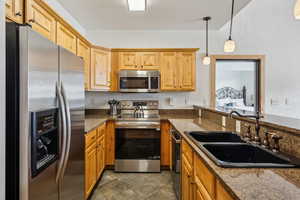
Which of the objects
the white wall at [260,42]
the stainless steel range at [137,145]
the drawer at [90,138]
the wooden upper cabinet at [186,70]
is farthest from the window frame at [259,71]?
the drawer at [90,138]

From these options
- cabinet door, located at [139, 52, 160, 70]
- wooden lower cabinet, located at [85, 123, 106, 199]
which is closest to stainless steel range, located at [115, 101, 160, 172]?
wooden lower cabinet, located at [85, 123, 106, 199]

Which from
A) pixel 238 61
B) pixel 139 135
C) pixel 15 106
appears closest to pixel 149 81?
pixel 139 135

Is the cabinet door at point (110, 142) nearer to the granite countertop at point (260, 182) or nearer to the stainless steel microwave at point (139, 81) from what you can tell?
the stainless steel microwave at point (139, 81)

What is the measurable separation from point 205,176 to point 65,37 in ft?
7.21

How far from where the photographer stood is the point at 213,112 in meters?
2.97

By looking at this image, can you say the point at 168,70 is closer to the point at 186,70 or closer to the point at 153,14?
the point at 186,70

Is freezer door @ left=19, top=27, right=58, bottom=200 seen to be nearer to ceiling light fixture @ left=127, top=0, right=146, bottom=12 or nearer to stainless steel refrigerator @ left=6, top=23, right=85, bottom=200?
stainless steel refrigerator @ left=6, top=23, right=85, bottom=200

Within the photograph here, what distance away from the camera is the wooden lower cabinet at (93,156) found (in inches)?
93.8

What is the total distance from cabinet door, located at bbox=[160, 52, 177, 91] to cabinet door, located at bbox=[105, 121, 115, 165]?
1.12 meters

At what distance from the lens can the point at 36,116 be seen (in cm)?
120

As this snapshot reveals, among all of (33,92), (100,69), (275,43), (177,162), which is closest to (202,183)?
(177,162)

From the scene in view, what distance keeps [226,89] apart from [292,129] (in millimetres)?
3212

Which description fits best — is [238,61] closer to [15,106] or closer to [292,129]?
[292,129]

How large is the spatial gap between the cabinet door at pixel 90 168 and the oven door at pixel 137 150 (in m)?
0.73
